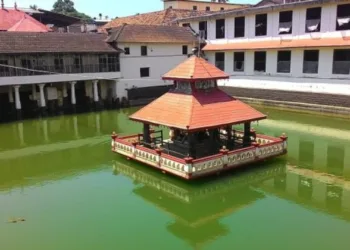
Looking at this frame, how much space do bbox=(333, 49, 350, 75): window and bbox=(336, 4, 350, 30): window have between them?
158cm

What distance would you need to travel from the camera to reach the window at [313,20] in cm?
2655

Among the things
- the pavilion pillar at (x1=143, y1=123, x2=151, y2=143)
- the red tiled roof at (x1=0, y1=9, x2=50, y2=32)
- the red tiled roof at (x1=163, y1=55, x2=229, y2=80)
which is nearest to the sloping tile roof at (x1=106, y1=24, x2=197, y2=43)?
the red tiled roof at (x1=0, y1=9, x2=50, y2=32)

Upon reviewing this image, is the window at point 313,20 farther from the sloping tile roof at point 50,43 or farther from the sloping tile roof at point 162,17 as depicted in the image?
the sloping tile roof at point 50,43

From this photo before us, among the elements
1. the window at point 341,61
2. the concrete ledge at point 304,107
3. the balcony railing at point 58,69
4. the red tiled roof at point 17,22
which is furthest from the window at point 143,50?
the window at point 341,61

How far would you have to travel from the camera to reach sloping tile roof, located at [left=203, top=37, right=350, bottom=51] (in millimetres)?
25034

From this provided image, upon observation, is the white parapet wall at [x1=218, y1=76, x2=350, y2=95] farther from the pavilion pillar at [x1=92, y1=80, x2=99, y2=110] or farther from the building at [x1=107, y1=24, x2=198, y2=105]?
Answer: the pavilion pillar at [x1=92, y1=80, x2=99, y2=110]

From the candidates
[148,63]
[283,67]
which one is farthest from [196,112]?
[148,63]

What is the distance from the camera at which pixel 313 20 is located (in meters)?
26.8

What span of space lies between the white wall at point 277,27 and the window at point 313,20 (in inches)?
8.9

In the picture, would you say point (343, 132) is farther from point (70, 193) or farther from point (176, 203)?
point (70, 193)

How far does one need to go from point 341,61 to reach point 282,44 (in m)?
4.65

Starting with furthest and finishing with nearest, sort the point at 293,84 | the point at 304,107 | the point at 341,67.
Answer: the point at 293,84, the point at 304,107, the point at 341,67

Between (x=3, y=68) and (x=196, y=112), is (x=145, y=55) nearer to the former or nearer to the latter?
(x=3, y=68)

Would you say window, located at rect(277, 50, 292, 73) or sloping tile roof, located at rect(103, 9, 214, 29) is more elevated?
sloping tile roof, located at rect(103, 9, 214, 29)
